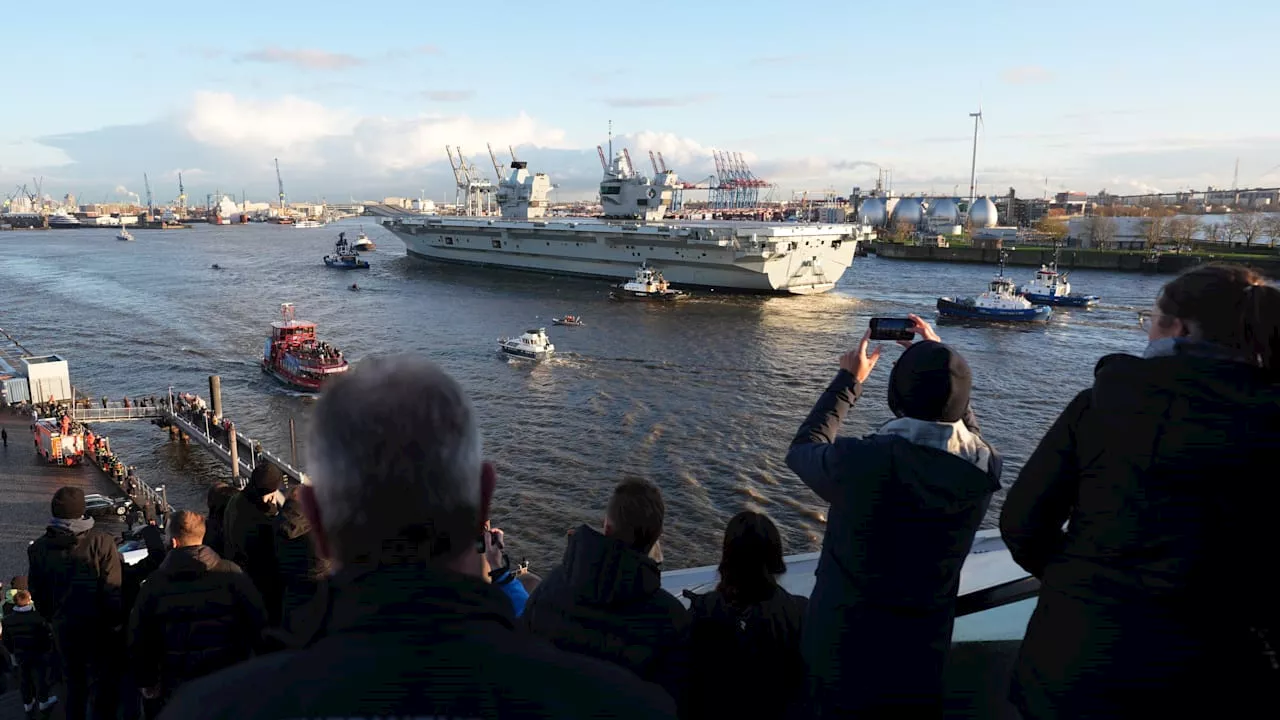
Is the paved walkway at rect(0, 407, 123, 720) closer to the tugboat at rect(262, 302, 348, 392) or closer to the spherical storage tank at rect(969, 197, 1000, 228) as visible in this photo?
the tugboat at rect(262, 302, 348, 392)

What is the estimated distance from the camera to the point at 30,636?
422 cm

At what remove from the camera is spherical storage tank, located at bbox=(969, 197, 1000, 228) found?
98.8 m

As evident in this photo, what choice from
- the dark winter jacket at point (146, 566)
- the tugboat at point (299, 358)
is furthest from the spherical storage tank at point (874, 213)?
the dark winter jacket at point (146, 566)

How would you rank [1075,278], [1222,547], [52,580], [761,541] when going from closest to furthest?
[1222,547], [761,541], [52,580], [1075,278]

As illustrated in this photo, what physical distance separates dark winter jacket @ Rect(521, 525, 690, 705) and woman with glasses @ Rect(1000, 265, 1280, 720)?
0.89 metres

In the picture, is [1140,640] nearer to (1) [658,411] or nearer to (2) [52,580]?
(2) [52,580]

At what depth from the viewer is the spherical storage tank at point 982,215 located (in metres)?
98.8

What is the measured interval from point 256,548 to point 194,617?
1002 mm

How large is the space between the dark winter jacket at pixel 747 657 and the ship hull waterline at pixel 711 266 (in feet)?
127

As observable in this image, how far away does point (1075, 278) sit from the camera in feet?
182

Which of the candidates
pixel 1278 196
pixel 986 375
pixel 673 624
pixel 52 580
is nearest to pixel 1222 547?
pixel 673 624

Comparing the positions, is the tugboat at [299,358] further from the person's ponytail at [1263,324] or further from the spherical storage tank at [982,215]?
the spherical storage tank at [982,215]

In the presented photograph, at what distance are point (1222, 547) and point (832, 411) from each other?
0.97m

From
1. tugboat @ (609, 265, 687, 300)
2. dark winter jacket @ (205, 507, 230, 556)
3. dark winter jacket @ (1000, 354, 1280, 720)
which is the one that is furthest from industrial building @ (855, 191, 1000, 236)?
dark winter jacket @ (1000, 354, 1280, 720)
